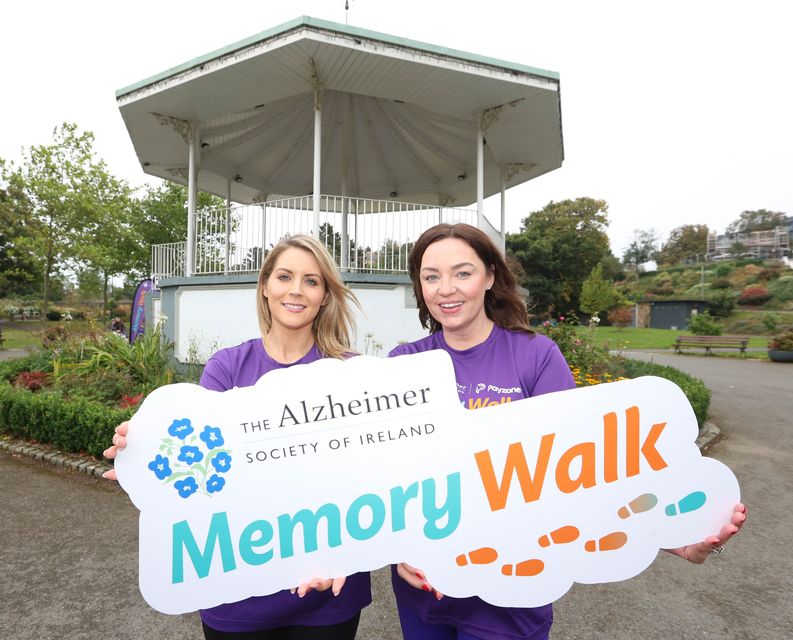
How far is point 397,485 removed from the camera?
1319mm

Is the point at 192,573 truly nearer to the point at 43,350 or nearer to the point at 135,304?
the point at 43,350

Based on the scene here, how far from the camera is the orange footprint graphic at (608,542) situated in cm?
134

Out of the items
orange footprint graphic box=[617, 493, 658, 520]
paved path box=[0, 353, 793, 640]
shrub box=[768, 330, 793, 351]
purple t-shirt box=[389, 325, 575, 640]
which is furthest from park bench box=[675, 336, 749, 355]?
purple t-shirt box=[389, 325, 575, 640]

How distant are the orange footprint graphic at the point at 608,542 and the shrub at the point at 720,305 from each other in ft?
134

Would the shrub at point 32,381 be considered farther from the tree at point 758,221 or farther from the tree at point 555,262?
the tree at point 758,221

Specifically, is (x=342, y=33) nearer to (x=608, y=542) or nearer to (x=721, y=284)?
(x=608, y=542)

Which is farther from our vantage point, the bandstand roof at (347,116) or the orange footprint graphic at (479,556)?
the bandstand roof at (347,116)

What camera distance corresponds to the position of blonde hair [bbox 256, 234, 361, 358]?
162 cm

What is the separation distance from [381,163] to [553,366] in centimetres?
1003

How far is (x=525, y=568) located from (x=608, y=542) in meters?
0.28

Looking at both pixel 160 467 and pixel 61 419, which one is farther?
pixel 61 419

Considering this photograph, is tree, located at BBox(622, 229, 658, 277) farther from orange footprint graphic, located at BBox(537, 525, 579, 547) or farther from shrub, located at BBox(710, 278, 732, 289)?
orange footprint graphic, located at BBox(537, 525, 579, 547)

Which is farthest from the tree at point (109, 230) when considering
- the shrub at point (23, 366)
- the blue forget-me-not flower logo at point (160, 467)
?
the blue forget-me-not flower logo at point (160, 467)

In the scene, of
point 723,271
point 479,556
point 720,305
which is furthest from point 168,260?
point 723,271
